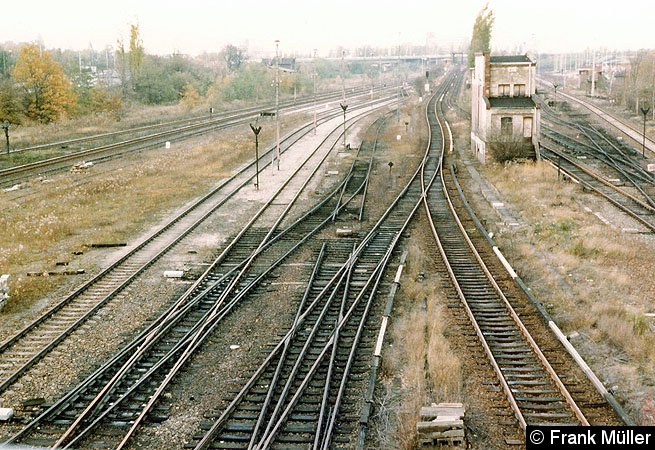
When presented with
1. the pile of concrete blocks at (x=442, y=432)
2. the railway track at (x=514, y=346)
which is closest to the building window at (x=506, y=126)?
the railway track at (x=514, y=346)

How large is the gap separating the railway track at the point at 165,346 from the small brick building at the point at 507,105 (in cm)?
1443

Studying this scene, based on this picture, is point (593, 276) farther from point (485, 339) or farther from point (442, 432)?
point (442, 432)

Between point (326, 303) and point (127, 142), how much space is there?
28.8 metres

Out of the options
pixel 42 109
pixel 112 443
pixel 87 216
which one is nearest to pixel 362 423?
pixel 112 443

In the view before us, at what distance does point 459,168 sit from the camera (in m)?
32.4

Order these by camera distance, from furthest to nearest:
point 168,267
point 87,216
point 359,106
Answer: point 359,106 < point 87,216 < point 168,267

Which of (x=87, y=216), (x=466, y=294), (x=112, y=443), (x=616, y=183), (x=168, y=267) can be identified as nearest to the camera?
(x=112, y=443)

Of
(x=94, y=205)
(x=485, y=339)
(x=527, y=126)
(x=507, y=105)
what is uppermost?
(x=507, y=105)

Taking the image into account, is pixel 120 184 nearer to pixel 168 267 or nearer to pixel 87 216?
pixel 87 216

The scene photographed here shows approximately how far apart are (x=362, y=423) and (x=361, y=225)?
1274 centimetres

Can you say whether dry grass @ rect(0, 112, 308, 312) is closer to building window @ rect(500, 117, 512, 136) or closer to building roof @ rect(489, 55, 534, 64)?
building window @ rect(500, 117, 512, 136)

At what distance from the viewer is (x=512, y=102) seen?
32.5 metres

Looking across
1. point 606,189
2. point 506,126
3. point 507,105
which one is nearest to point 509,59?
point 507,105

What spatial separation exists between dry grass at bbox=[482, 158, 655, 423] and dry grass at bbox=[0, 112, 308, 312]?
12168 millimetres
